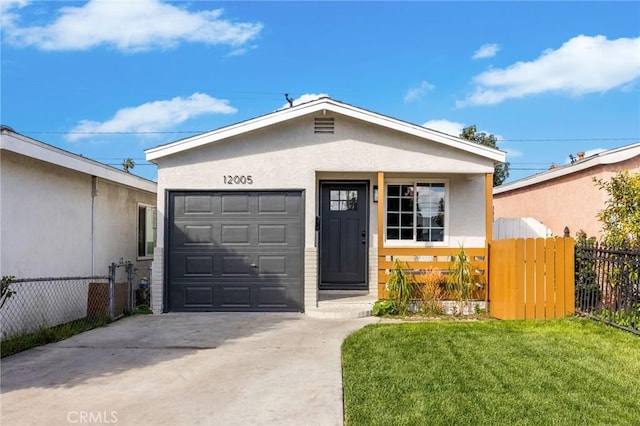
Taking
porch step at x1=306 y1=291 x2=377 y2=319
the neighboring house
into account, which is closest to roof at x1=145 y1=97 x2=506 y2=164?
the neighboring house

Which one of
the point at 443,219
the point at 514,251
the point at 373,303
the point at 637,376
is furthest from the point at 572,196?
the point at 637,376

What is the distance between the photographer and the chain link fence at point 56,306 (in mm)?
7141

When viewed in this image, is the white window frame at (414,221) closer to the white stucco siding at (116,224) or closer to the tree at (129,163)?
the white stucco siding at (116,224)

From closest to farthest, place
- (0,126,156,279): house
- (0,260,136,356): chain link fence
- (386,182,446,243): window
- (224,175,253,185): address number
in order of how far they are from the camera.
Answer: (0,260,136,356): chain link fence
(0,126,156,279): house
(224,175,253,185): address number
(386,182,446,243): window

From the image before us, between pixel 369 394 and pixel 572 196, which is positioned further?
pixel 572 196

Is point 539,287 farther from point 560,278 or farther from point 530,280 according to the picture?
point 560,278

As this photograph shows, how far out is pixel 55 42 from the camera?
43.3 ft

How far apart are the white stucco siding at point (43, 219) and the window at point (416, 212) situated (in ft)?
19.8

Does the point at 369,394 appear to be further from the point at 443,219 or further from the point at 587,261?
the point at 443,219

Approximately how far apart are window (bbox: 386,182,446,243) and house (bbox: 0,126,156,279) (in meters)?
5.82

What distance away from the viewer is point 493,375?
203 inches

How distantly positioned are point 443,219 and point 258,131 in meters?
4.24

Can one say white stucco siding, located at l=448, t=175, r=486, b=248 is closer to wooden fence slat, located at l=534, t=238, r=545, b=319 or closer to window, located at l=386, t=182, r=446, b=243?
window, located at l=386, t=182, r=446, b=243

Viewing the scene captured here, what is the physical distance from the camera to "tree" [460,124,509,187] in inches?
1013
